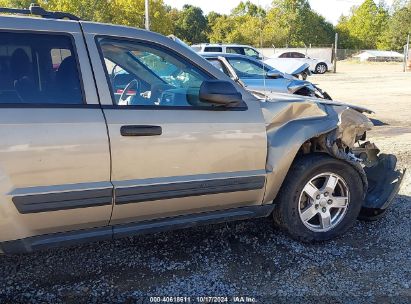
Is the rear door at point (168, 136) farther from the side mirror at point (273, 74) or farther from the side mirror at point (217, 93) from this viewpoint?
the side mirror at point (273, 74)

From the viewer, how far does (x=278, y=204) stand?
139 inches

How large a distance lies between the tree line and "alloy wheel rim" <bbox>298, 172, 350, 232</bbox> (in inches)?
1582

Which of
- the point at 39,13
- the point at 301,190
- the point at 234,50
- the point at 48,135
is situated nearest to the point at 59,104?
the point at 48,135

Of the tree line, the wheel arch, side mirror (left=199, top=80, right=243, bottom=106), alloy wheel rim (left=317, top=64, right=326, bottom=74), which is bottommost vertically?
alloy wheel rim (left=317, top=64, right=326, bottom=74)

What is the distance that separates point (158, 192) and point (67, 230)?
65 cm

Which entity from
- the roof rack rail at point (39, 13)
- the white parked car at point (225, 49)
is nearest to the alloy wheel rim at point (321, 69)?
the white parked car at point (225, 49)

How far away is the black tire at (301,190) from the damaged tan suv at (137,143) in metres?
0.01

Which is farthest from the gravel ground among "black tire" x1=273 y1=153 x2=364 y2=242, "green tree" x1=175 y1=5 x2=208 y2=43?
"green tree" x1=175 y1=5 x2=208 y2=43

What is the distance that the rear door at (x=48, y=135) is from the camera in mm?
2553

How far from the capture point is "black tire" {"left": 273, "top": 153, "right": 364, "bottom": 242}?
3.49 metres

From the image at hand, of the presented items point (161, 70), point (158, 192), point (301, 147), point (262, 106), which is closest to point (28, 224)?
point (158, 192)

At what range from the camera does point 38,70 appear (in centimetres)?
273

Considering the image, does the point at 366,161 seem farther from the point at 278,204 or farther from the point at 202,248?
the point at 202,248

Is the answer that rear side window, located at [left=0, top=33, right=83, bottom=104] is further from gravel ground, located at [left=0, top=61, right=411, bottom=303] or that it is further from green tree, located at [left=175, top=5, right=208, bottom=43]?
green tree, located at [left=175, top=5, right=208, bottom=43]
